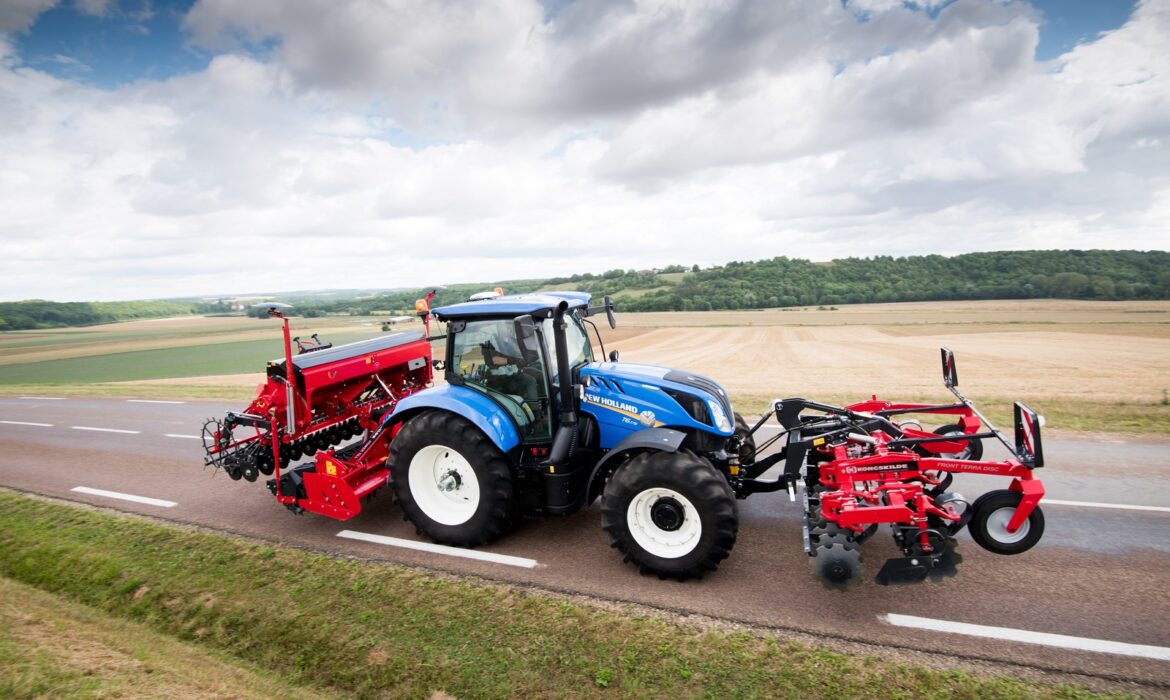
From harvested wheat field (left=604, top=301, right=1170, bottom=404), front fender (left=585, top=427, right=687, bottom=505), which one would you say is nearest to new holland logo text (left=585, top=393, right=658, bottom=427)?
front fender (left=585, top=427, right=687, bottom=505)

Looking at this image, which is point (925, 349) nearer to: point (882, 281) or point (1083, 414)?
point (1083, 414)

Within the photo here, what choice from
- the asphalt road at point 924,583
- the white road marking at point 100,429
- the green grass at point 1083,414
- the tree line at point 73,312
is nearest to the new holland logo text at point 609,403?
the asphalt road at point 924,583

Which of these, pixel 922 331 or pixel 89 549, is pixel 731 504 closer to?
pixel 89 549

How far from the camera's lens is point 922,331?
35219 mm

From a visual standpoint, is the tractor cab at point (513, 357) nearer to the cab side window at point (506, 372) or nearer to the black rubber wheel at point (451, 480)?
the cab side window at point (506, 372)

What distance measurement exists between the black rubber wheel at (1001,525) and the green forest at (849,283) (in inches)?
1746

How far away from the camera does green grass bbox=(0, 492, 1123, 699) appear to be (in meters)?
3.26

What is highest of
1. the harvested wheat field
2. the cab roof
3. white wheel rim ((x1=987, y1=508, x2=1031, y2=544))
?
the cab roof

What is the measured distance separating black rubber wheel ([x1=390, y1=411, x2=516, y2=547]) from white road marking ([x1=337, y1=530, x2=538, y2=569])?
9 cm

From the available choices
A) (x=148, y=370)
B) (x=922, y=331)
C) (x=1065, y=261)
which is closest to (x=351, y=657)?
(x=148, y=370)

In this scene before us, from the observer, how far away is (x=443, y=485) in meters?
5.18

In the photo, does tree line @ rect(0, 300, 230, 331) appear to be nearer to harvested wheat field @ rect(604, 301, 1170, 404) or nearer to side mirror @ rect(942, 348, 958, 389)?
harvested wheat field @ rect(604, 301, 1170, 404)

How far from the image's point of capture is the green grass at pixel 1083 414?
27.1 ft

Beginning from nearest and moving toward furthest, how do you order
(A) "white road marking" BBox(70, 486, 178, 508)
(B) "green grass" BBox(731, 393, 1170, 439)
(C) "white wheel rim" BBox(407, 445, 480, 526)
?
(C) "white wheel rim" BBox(407, 445, 480, 526) → (A) "white road marking" BBox(70, 486, 178, 508) → (B) "green grass" BBox(731, 393, 1170, 439)
